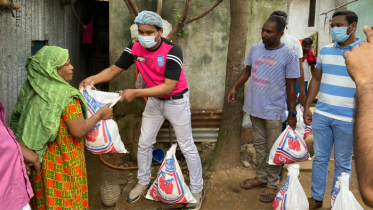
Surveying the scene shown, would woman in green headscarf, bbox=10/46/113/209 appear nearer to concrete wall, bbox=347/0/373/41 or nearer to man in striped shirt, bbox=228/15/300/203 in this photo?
man in striped shirt, bbox=228/15/300/203

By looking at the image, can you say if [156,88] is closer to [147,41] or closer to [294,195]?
[147,41]

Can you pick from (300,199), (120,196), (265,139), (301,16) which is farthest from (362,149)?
(301,16)

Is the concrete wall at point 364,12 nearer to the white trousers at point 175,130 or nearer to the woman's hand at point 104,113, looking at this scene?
the white trousers at point 175,130

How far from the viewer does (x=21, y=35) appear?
Result: 3.87 m

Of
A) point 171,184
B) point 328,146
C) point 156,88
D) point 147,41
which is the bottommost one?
point 171,184

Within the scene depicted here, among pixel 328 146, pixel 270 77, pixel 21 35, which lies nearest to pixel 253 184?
pixel 328 146

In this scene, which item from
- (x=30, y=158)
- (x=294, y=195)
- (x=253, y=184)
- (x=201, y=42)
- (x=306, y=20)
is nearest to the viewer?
(x=30, y=158)

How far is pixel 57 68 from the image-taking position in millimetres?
2510

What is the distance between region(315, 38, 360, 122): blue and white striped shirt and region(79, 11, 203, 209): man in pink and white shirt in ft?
4.58

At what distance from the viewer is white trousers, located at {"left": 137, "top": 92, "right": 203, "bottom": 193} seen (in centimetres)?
331

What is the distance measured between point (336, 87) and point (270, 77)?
27.1 inches

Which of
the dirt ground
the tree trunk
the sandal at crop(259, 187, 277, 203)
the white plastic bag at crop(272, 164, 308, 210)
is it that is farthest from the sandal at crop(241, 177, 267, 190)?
the white plastic bag at crop(272, 164, 308, 210)

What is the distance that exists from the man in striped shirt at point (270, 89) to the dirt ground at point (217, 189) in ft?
0.74

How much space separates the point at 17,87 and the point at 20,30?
0.71m
